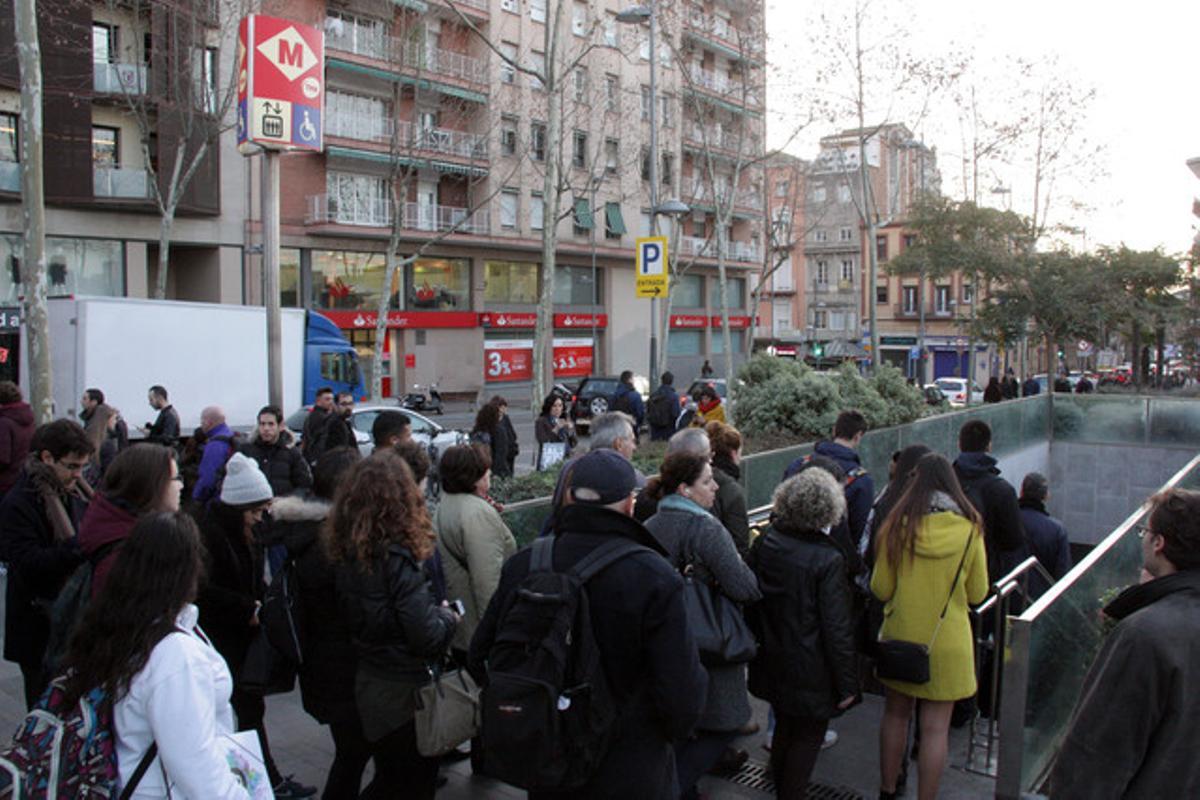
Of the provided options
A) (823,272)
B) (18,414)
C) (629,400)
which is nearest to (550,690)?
(18,414)

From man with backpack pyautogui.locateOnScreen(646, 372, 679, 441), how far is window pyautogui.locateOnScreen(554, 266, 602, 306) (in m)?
31.4

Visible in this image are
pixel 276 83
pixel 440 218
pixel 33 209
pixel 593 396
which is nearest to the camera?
pixel 33 209

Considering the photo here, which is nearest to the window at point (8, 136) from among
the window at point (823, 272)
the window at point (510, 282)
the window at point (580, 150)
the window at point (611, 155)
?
the window at point (510, 282)

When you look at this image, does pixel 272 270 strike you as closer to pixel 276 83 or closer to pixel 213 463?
pixel 276 83

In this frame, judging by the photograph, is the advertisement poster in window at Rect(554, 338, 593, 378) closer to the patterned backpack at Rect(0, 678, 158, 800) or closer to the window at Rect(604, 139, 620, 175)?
the window at Rect(604, 139, 620, 175)

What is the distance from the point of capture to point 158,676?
2461 millimetres

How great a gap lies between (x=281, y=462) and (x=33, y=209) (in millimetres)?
4716

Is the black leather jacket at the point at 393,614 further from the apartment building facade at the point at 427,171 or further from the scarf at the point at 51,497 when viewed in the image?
Result: the apartment building facade at the point at 427,171

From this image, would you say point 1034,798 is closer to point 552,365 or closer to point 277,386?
point 277,386

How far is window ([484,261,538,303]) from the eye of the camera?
141ft

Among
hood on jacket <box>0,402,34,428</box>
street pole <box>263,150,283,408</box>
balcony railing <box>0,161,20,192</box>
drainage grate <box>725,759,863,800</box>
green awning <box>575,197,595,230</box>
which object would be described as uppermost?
green awning <box>575,197,595,230</box>

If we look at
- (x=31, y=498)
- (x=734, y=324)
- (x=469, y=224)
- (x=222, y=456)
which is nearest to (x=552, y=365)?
(x=469, y=224)

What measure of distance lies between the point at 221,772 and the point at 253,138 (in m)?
9.28

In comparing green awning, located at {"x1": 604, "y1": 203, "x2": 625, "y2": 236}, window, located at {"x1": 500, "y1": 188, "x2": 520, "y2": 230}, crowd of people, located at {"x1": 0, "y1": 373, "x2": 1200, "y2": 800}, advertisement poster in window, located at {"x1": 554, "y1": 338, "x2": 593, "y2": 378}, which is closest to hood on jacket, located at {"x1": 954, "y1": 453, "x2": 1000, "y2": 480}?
crowd of people, located at {"x1": 0, "y1": 373, "x2": 1200, "y2": 800}
